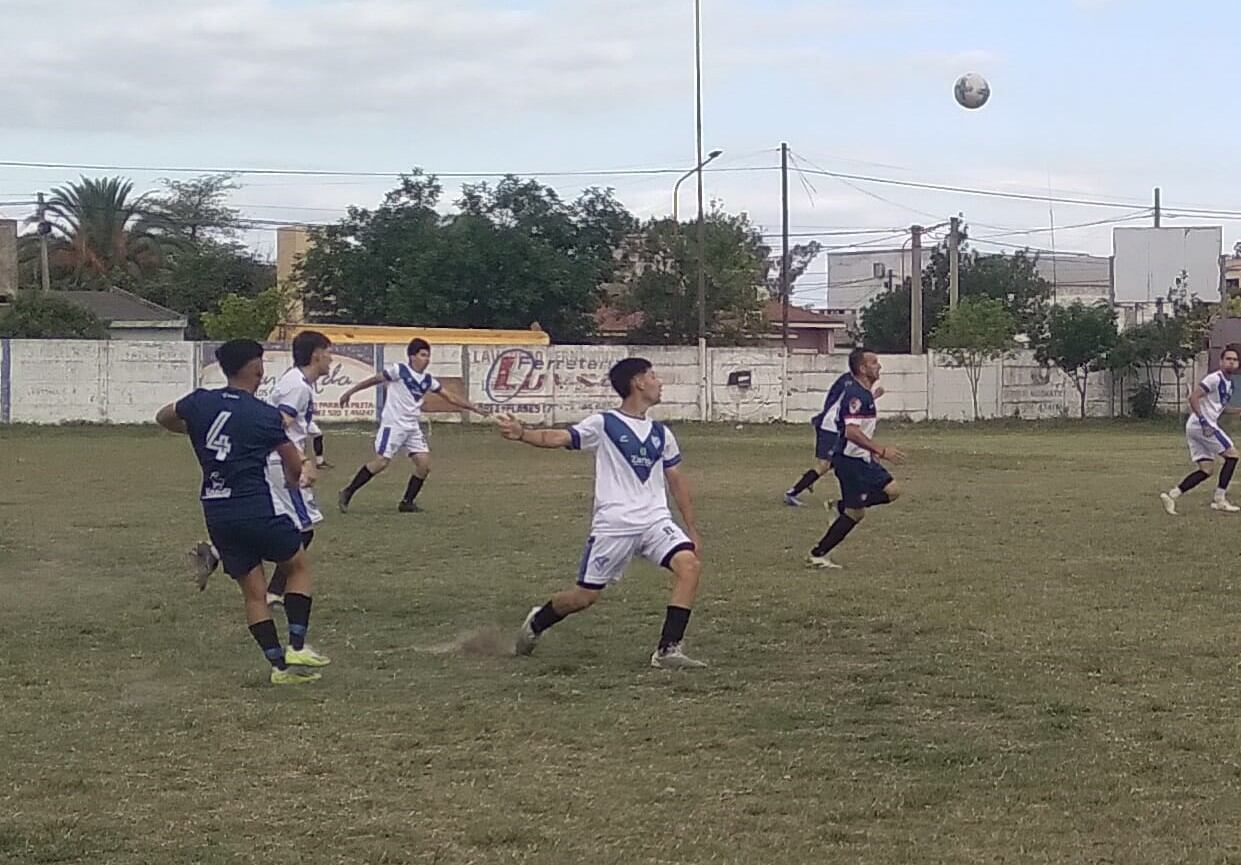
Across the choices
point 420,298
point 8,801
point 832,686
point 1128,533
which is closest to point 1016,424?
point 420,298

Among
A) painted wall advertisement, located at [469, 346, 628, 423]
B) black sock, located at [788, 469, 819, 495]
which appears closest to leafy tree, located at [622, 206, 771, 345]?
painted wall advertisement, located at [469, 346, 628, 423]

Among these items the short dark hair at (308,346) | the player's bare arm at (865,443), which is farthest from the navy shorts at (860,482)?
the short dark hair at (308,346)

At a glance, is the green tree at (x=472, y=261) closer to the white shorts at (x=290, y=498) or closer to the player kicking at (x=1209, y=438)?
the player kicking at (x=1209, y=438)

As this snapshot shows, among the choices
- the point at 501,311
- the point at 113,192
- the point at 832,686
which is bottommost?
the point at 832,686

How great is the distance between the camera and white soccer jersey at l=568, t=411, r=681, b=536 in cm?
858

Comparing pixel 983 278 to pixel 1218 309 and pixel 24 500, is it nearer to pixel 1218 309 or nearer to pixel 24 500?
pixel 1218 309

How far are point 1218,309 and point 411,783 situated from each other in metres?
49.6

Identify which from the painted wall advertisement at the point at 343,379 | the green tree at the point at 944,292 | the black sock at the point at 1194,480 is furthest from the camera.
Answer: the green tree at the point at 944,292

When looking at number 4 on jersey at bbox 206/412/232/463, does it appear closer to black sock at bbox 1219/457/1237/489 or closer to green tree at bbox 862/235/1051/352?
black sock at bbox 1219/457/1237/489

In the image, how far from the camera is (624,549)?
864 cm

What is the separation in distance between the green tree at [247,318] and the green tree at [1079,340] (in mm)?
19857

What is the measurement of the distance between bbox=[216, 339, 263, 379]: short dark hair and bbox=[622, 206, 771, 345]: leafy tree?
44830 millimetres

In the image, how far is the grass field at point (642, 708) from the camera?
5.66 meters

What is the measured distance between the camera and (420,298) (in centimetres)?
5003
